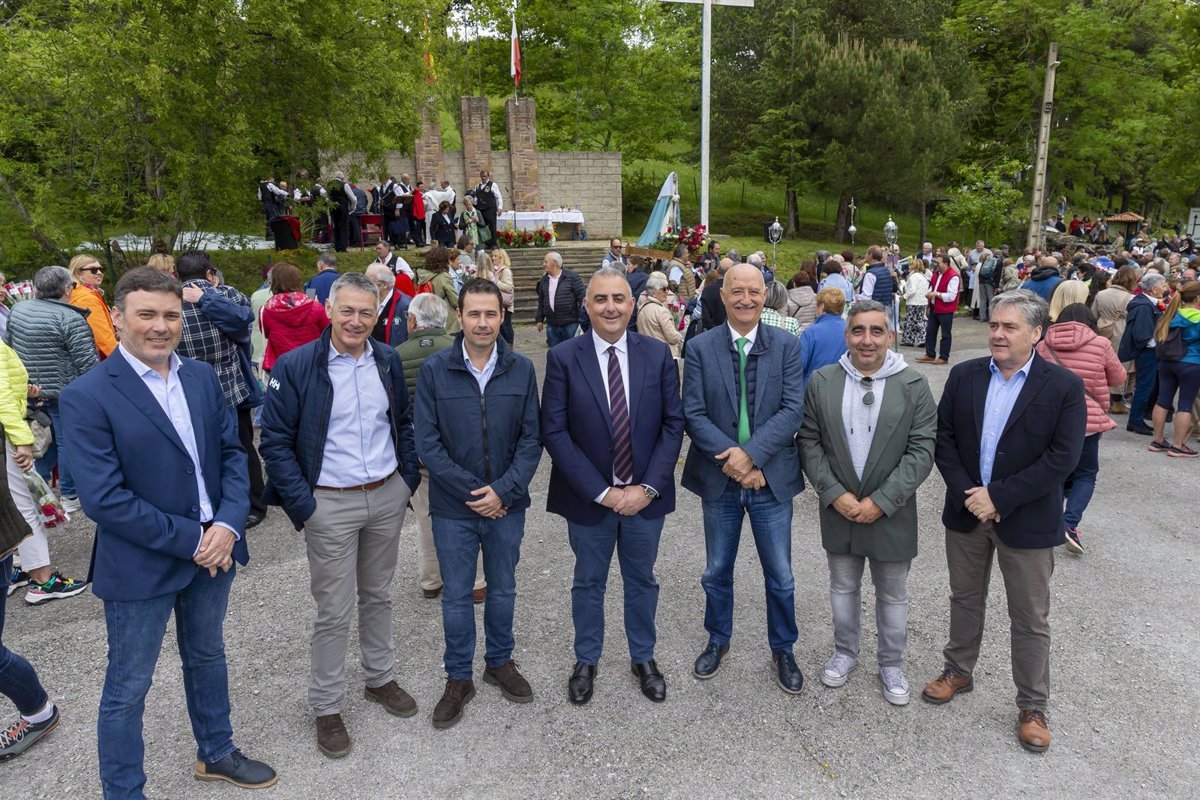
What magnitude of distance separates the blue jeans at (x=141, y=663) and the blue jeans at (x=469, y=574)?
0.96 metres

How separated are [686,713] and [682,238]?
15648 millimetres

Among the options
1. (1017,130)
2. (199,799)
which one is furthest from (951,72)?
(199,799)

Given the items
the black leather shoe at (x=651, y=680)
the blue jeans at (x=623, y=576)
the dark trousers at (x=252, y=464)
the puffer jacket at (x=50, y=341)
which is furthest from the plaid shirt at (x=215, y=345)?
the black leather shoe at (x=651, y=680)

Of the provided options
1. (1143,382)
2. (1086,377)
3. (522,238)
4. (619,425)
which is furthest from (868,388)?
(522,238)

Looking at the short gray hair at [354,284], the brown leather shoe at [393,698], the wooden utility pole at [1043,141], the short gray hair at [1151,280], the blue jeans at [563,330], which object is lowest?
the brown leather shoe at [393,698]

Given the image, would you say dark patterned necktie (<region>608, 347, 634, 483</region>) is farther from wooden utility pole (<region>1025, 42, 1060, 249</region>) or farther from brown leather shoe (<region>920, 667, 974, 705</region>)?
wooden utility pole (<region>1025, 42, 1060, 249</region>)

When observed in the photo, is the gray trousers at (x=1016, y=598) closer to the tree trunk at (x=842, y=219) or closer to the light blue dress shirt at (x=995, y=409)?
the light blue dress shirt at (x=995, y=409)

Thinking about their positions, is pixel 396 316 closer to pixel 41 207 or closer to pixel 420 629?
pixel 420 629

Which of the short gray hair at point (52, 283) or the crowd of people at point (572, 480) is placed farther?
the short gray hair at point (52, 283)

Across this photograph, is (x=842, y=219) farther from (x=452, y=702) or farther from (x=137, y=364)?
(x=137, y=364)

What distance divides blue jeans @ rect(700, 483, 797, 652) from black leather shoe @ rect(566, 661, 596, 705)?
2.43 ft

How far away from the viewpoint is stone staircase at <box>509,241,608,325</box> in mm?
17031

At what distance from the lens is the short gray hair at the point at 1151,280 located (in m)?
8.52

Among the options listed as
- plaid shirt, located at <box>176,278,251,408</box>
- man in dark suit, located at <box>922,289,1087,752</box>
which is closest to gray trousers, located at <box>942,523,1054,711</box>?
man in dark suit, located at <box>922,289,1087,752</box>
